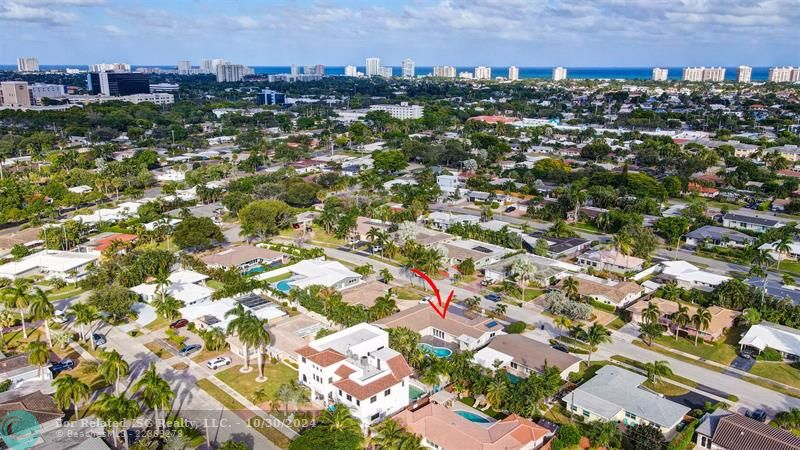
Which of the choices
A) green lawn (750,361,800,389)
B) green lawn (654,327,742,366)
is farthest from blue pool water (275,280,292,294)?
green lawn (750,361,800,389)

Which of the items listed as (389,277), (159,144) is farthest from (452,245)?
(159,144)

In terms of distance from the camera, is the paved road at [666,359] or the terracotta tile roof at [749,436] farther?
the paved road at [666,359]

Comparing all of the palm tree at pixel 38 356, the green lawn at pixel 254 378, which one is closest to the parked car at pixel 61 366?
the palm tree at pixel 38 356

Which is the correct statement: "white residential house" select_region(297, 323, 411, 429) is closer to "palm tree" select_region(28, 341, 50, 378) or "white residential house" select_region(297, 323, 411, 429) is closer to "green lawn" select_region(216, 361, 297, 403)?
"green lawn" select_region(216, 361, 297, 403)

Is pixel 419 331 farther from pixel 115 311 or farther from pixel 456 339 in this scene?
pixel 115 311

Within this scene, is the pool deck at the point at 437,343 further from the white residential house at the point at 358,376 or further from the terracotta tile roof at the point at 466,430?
the terracotta tile roof at the point at 466,430

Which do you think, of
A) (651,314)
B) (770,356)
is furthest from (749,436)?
(651,314)
